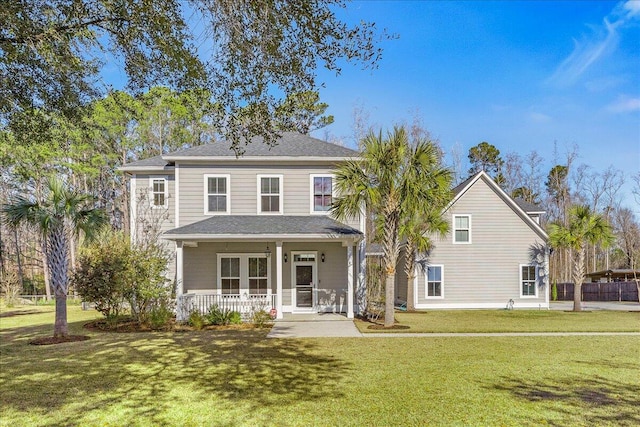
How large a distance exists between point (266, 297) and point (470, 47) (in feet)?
36.4

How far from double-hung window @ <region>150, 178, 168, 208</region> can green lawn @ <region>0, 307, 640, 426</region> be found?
7314 mm

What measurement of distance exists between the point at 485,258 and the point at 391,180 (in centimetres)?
953

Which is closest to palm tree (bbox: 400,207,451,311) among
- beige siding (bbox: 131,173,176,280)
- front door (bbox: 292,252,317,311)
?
front door (bbox: 292,252,317,311)

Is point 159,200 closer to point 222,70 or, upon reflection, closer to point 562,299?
point 222,70

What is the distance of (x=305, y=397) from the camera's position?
6.28 m

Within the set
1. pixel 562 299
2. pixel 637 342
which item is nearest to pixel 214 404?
pixel 637 342

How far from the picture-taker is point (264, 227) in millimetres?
15312

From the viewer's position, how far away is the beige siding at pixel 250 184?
55.4ft

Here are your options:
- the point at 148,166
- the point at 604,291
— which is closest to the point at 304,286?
the point at 148,166

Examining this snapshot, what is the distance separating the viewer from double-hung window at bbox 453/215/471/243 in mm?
20283

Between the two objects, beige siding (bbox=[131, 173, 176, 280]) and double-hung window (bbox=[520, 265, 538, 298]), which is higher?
beige siding (bbox=[131, 173, 176, 280])

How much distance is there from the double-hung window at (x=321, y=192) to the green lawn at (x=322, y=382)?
6.73 m

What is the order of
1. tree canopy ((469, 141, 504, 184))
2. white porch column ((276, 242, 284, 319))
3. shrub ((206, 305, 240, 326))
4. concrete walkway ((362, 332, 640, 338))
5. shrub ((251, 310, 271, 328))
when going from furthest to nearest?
tree canopy ((469, 141, 504, 184))
white porch column ((276, 242, 284, 319))
shrub ((206, 305, 240, 326))
shrub ((251, 310, 271, 328))
concrete walkway ((362, 332, 640, 338))

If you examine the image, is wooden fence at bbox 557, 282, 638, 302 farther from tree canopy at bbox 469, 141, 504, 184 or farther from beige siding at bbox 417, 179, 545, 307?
tree canopy at bbox 469, 141, 504, 184
